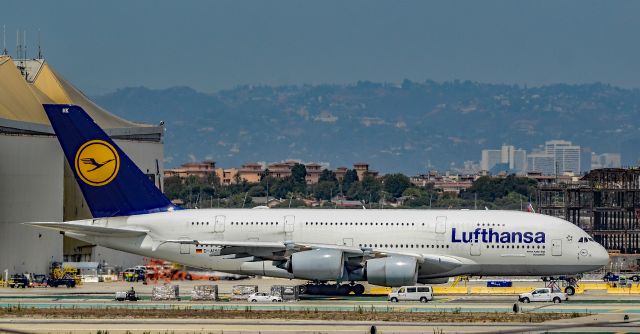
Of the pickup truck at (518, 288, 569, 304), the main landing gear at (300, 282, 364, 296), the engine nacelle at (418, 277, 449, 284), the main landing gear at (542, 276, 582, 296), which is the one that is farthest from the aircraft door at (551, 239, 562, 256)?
the main landing gear at (300, 282, 364, 296)

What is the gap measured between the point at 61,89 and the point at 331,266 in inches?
2153

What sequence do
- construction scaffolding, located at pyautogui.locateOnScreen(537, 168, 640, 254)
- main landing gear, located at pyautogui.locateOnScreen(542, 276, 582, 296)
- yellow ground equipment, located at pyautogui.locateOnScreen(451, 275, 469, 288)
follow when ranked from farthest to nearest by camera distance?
construction scaffolding, located at pyautogui.locateOnScreen(537, 168, 640, 254)
yellow ground equipment, located at pyautogui.locateOnScreen(451, 275, 469, 288)
main landing gear, located at pyautogui.locateOnScreen(542, 276, 582, 296)

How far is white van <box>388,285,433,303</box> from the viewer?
232 feet

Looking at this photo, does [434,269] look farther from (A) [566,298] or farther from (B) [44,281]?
(B) [44,281]

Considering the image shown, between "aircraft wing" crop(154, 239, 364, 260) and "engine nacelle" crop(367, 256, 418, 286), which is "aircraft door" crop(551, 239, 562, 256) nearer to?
"engine nacelle" crop(367, 256, 418, 286)

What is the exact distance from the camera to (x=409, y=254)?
244 ft

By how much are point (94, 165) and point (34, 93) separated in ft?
118

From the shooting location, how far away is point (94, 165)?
76.6 meters

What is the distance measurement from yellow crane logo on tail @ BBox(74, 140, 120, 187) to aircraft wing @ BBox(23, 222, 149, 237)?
299 centimetres

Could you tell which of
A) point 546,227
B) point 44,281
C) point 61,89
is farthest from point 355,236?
point 61,89

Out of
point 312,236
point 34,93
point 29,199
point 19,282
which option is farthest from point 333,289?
point 34,93

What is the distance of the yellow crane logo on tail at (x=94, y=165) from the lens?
76.4 meters

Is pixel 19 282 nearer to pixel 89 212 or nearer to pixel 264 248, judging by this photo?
pixel 264 248

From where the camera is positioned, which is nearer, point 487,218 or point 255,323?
point 255,323
